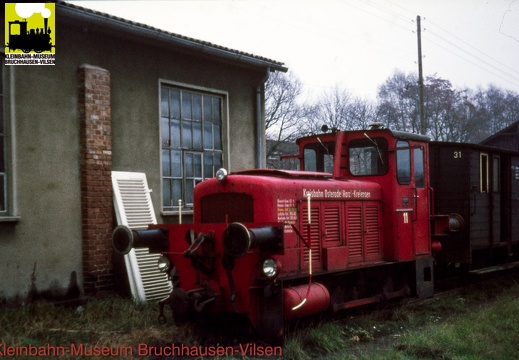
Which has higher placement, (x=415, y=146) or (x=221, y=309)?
(x=415, y=146)

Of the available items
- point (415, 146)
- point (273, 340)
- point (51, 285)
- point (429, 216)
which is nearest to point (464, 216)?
point (429, 216)

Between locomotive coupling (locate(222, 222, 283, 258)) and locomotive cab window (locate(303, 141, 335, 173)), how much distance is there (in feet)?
9.96

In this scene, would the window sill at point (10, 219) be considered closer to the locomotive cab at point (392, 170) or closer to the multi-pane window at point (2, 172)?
the multi-pane window at point (2, 172)

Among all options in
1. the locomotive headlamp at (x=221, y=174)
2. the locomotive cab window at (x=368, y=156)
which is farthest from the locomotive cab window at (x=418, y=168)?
the locomotive headlamp at (x=221, y=174)

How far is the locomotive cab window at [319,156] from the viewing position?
8789 mm

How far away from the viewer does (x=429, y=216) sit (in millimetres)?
9250

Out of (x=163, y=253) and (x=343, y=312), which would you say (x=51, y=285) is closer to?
(x=163, y=253)

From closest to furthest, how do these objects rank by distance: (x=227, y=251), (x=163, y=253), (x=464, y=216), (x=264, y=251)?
(x=227, y=251), (x=264, y=251), (x=163, y=253), (x=464, y=216)

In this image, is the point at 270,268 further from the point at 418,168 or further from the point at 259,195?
the point at 418,168

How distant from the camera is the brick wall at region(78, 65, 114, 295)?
843cm

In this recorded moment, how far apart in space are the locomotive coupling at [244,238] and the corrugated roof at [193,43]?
14.4ft

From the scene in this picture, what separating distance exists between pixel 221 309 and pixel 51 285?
2.97 m

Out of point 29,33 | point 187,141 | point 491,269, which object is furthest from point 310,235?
point 491,269

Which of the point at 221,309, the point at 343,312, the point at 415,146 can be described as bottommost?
the point at 343,312
